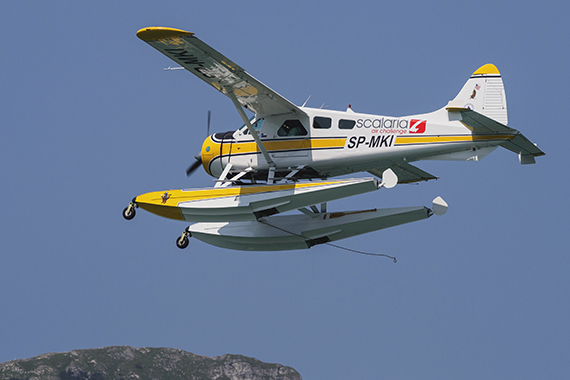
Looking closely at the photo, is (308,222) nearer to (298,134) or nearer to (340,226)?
(340,226)

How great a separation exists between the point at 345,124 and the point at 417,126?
189 centimetres

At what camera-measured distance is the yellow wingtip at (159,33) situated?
15820 millimetres

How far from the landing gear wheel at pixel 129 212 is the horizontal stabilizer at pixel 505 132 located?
8.89m

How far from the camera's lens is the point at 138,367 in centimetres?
12131

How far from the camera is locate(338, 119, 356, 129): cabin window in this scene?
61.6 feet

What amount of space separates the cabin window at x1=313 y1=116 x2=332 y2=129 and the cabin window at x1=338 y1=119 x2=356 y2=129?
0.88 ft

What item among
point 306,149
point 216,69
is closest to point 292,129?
point 306,149

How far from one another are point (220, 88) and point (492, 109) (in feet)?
22.4

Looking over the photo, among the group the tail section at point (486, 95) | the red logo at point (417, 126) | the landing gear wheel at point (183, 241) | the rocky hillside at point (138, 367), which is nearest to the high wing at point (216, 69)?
the red logo at point (417, 126)

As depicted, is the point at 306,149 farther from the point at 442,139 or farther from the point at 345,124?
the point at 442,139

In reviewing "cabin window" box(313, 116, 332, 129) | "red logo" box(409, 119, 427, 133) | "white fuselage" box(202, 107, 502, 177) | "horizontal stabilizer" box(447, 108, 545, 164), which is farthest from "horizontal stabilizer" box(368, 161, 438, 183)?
"horizontal stabilizer" box(447, 108, 545, 164)

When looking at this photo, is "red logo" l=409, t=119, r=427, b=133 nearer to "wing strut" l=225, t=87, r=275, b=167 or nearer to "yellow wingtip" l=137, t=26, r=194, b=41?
"wing strut" l=225, t=87, r=275, b=167

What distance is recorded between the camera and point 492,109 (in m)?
18.0

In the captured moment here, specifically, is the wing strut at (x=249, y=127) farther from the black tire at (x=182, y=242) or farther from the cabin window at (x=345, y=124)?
the black tire at (x=182, y=242)
